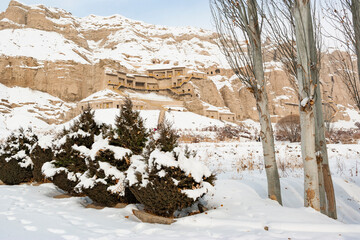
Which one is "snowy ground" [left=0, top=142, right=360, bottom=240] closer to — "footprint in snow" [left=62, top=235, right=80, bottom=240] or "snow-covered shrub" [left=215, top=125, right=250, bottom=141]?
"footprint in snow" [left=62, top=235, right=80, bottom=240]

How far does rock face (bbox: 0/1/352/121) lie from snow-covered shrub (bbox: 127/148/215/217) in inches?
1707

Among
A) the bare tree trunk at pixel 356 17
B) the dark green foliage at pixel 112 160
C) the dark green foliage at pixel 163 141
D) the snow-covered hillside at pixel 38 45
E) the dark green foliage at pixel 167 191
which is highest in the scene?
the snow-covered hillside at pixel 38 45

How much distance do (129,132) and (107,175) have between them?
3.13 ft

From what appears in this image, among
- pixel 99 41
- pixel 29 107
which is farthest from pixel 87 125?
pixel 99 41

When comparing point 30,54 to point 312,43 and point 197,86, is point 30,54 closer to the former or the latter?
point 197,86

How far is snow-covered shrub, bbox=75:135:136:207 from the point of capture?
430 centimetres

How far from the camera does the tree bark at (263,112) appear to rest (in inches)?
168

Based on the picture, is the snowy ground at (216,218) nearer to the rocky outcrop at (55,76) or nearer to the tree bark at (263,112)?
the tree bark at (263,112)

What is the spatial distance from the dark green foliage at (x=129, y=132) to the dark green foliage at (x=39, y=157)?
354cm

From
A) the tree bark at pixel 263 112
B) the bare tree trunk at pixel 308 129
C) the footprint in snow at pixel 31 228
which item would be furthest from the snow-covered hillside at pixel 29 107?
the bare tree trunk at pixel 308 129

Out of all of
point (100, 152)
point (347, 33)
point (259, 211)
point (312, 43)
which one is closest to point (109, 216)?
point (100, 152)

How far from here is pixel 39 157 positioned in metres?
6.93

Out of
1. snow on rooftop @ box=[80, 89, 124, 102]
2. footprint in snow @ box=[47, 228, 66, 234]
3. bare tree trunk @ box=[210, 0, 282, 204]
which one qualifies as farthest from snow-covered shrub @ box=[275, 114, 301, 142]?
snow on rooftop @ box=[80, 89, 124, 102]

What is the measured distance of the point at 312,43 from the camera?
4520 millimetres
